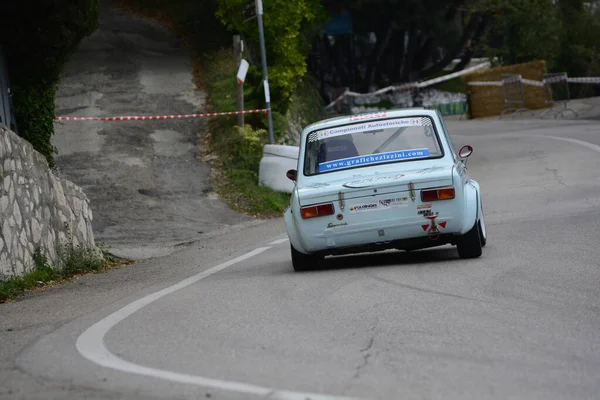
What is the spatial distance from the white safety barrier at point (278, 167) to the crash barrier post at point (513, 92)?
21.6 meters

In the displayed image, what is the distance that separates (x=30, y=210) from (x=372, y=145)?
387cm

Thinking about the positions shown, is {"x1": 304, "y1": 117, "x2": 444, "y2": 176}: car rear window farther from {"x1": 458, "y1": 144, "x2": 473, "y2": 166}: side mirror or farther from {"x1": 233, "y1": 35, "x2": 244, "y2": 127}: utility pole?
{"x1": 233, "y1": 35, "x2": 244, "y2": 127}: utility pole

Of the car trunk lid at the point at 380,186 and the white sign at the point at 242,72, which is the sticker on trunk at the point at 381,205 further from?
the white sign at the point at 242,72

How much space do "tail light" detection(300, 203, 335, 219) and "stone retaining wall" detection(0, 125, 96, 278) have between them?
313 cm

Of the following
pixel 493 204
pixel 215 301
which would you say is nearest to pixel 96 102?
pixel 493 204

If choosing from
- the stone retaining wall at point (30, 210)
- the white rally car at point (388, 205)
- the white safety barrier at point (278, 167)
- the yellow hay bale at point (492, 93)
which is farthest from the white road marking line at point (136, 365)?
the yellow hay bale at point (492, 93)

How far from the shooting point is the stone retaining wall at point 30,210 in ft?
42.3

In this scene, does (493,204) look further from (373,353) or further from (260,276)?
(373,353)

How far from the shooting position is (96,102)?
29016 mm

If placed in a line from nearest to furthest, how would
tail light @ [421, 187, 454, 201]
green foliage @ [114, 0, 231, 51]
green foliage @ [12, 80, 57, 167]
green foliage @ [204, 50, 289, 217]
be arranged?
tail light @ [421, 187, 454, 201]
green foliage @ [12, 80, 57, 167]
green foliage @ [204, 50, 289, 217]
green foliage @ [114, 0, 231, 51]

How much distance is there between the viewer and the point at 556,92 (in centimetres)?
4450

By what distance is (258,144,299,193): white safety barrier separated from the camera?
23.3 m

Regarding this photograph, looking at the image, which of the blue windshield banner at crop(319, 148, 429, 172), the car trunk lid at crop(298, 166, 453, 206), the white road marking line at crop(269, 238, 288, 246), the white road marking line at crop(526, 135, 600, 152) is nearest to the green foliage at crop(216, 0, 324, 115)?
the white road marking line at crop(526, 135, 600, 152)

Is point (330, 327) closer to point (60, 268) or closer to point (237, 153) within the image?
point (60, 268)
